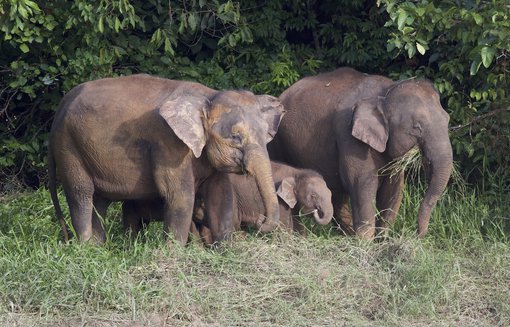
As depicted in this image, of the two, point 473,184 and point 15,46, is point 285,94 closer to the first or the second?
point 473,184

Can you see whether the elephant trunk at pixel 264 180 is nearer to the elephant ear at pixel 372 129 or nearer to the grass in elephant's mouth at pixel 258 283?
the grass in elephant's mouth at pixel 258 283

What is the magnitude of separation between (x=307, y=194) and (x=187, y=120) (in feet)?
5.17

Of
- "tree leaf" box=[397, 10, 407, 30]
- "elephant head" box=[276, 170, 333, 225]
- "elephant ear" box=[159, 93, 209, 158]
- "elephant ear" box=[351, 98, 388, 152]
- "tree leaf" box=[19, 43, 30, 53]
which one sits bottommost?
"elephant head" box=[276, 170, 333, 225]

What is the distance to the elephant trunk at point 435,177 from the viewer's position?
8.86 meters

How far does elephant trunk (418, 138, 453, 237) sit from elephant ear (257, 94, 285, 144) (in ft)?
3.84

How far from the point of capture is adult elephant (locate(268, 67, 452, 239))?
8953 mm

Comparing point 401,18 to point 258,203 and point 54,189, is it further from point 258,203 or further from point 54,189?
point 54,189

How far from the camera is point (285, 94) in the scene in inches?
403

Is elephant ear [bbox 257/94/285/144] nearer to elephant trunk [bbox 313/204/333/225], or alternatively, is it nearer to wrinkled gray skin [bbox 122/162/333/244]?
wrinkled gray skin [bbox 122/162/333/244]

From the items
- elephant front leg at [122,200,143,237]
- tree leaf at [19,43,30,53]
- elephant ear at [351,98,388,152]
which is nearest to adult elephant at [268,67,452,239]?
elephant ear at [351,98,388,152]

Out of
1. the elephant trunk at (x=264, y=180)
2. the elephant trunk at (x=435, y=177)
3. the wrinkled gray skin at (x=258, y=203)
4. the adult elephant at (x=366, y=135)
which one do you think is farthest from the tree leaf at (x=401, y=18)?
the wrinkled gray skin at (x=258, y=203)

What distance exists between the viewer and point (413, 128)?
903 centimetres

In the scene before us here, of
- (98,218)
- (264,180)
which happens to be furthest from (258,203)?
(264,180)

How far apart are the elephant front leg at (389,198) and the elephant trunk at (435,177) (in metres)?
0.49
